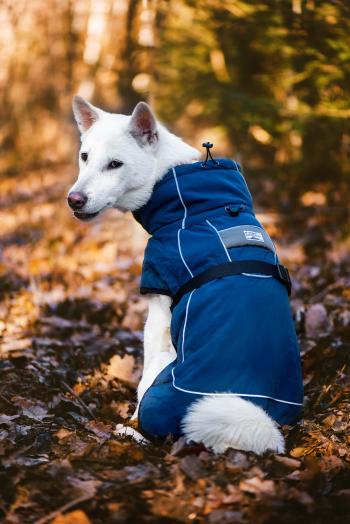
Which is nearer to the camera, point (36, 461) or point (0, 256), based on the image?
point (36, 461)

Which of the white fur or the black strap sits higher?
the white fur

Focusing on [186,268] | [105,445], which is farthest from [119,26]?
[105,445]

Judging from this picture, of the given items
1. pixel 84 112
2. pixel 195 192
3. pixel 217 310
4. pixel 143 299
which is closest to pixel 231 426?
pixel 217 310

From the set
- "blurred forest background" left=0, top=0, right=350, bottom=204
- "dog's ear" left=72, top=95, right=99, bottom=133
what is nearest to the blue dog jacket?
"dog's ear" left=72, top=95, right=99, bottom=133

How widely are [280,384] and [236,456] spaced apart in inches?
19.7

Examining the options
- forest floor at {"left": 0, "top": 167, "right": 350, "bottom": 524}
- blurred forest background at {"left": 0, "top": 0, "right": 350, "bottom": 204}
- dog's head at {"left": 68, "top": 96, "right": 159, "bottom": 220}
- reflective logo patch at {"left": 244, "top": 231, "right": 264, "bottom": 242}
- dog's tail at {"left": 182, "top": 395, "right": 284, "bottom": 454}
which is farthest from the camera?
blurred forest background at {"left": 0, "top": 0, "right": 350, "bottom": 204}

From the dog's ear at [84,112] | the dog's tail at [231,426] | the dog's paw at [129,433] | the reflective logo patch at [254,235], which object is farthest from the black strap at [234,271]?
the dog's ear at [84,112]

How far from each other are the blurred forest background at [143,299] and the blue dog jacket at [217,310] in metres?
0.27

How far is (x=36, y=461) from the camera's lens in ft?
9.42

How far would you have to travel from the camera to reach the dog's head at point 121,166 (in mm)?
3766

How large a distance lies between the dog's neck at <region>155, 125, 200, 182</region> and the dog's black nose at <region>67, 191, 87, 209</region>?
1.54ft

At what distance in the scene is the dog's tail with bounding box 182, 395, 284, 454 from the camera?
287 cm

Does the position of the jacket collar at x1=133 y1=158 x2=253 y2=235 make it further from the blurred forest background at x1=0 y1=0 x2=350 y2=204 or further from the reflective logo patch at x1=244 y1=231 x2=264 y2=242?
the blurred forest background at x1=0 y1=0 x2=350 y2=204

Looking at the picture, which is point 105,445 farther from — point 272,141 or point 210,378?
point 272,141
